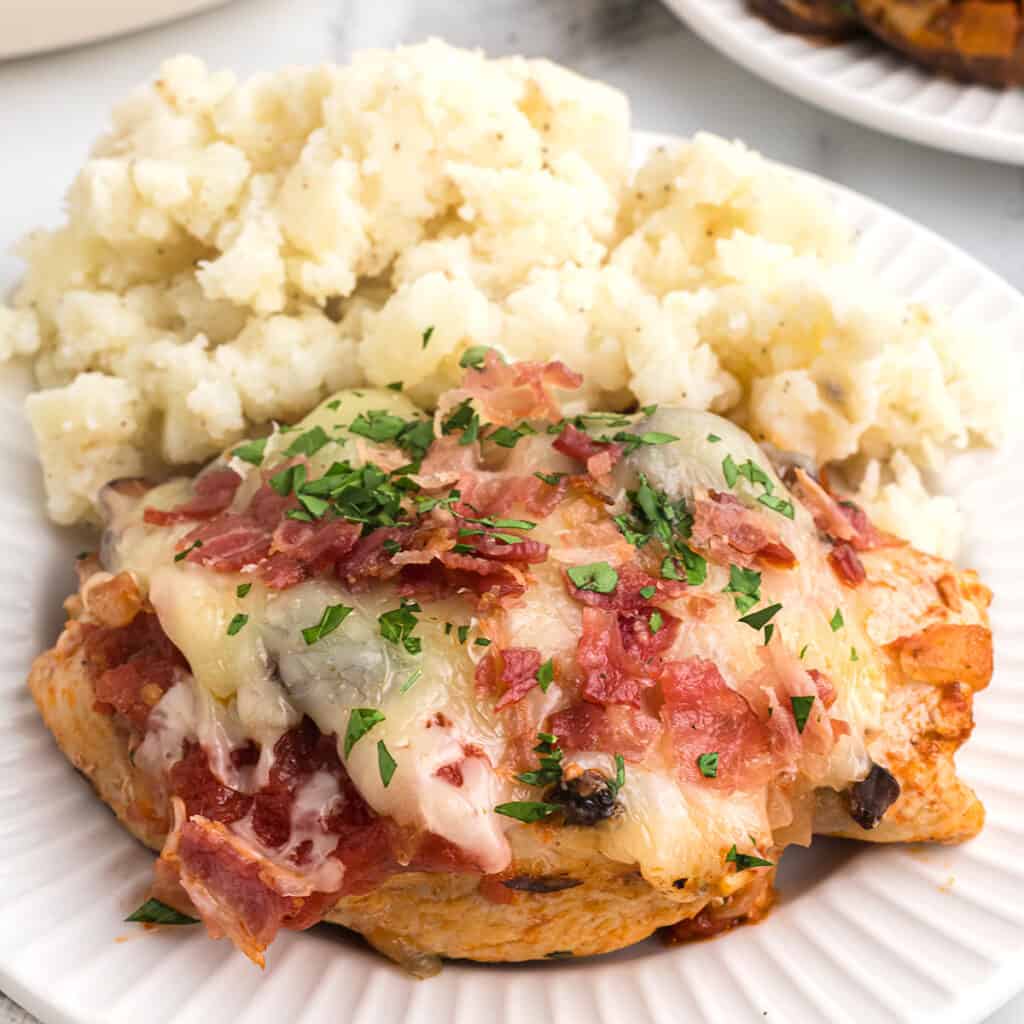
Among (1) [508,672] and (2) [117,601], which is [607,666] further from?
(2) [117,601]

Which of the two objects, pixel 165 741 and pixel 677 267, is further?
pixel 677 267

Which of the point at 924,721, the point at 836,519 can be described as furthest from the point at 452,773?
the point at 836,519

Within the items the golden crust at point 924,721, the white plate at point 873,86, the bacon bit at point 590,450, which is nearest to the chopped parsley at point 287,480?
the bacon bit at point 590,450

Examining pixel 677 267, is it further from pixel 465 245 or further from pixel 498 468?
pixel 498 468

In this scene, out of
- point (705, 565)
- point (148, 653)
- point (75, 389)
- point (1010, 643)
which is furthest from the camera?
point (75, 389)

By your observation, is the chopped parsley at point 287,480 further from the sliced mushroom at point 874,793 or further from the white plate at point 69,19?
the white plate at point 69,19

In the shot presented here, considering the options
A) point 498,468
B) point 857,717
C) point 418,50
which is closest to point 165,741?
point 498,468

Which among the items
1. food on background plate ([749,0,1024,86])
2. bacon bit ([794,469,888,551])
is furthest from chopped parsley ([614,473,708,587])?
food on background plate ([749,0,1024,86])
